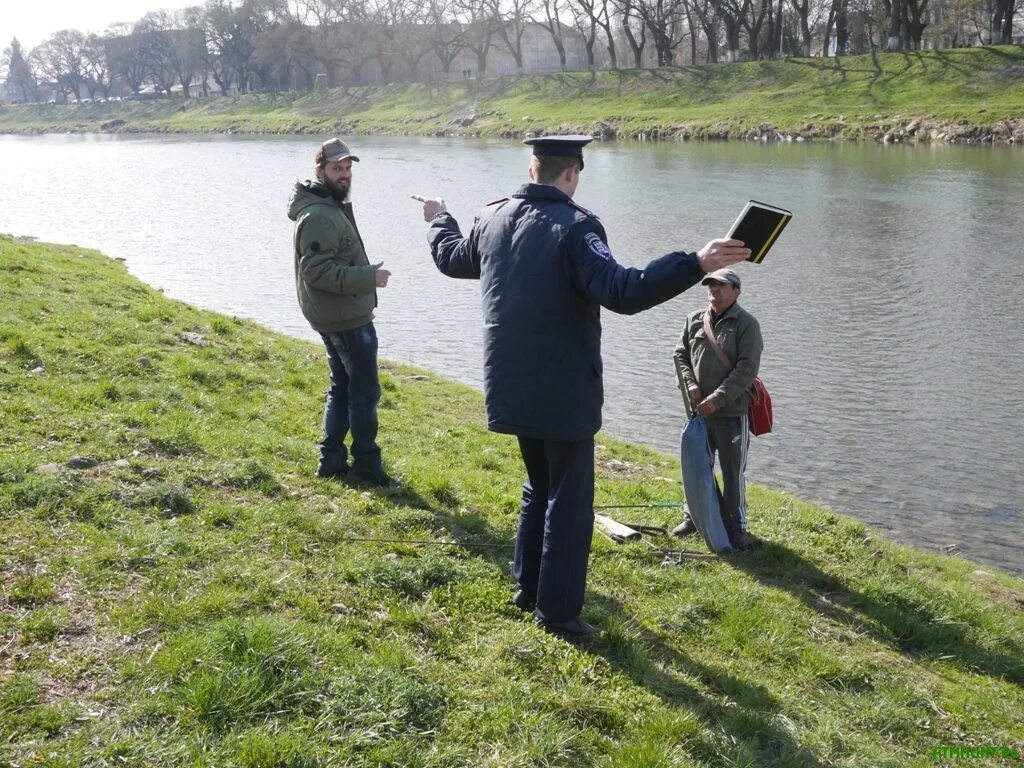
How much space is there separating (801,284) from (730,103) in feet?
158

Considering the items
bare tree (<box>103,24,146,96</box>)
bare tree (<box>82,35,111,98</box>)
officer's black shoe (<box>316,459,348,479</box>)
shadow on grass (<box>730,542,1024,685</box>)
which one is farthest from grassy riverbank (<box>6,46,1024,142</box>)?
bare tree (<box>82,35,111,98</box>)

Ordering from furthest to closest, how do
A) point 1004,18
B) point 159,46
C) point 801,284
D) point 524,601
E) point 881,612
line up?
point 159,46 < point 1004,18 < point 801,284 < point 881,612 < point 524,601

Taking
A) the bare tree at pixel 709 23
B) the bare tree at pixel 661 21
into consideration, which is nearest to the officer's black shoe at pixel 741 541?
the bare tree at pixel 709 23

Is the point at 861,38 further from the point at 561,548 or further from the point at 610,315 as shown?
the point at 561,548

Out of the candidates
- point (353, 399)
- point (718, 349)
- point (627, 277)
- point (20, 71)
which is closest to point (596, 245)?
point (627, 277)

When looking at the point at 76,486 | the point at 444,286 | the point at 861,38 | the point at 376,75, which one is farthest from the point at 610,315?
the point at 376,75

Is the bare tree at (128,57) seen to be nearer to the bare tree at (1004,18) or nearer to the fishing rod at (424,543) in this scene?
the bare tree at (1004,18)

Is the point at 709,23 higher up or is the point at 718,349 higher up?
the point at 709,23

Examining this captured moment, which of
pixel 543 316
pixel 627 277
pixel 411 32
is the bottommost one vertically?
pixel 543 316

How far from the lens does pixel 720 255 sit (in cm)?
436

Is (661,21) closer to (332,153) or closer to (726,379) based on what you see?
(726,379)

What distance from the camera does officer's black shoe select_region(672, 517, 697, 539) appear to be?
764 centimetres

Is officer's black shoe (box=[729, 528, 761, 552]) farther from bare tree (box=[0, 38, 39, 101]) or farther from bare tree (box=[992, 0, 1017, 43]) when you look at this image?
bare tree (box=[0, 38, 39, 101])

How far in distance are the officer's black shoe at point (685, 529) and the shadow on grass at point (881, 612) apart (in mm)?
479
